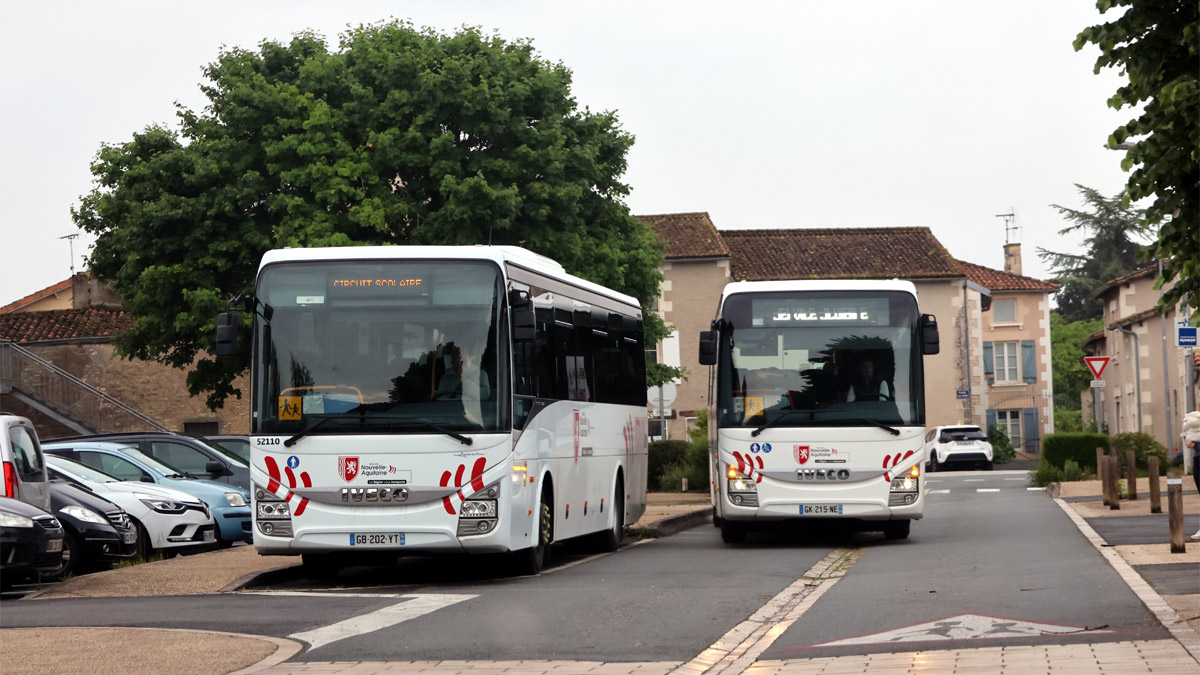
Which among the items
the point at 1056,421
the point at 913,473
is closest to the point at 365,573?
the point at 913,473

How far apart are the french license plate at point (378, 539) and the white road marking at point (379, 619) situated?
2.55 ft

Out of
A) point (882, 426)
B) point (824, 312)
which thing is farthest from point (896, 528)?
point (824, 312)

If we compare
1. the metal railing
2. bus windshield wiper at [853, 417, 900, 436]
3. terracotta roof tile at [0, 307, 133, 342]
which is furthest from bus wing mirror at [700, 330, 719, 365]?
terracotta roof tile at [0, 307, 133, 342]

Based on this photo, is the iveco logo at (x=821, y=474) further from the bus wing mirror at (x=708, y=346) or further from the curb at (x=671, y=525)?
the curb at (x=671, y=525)

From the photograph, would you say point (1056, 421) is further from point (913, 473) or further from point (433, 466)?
point (433, 466)

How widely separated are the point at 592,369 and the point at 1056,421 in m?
71.3

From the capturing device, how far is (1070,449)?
126ft

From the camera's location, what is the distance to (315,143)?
33906mm

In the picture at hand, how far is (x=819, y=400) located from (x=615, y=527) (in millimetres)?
2900

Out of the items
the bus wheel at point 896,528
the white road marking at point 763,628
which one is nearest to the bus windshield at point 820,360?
the bus wheel at point 896,528

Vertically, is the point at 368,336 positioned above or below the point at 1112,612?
above

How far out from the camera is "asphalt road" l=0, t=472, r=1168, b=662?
33.1ft

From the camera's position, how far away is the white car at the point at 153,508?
19.0m

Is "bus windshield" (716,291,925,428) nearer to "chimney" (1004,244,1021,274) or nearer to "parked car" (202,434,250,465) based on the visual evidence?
"parked car" (202,434,250,465)
